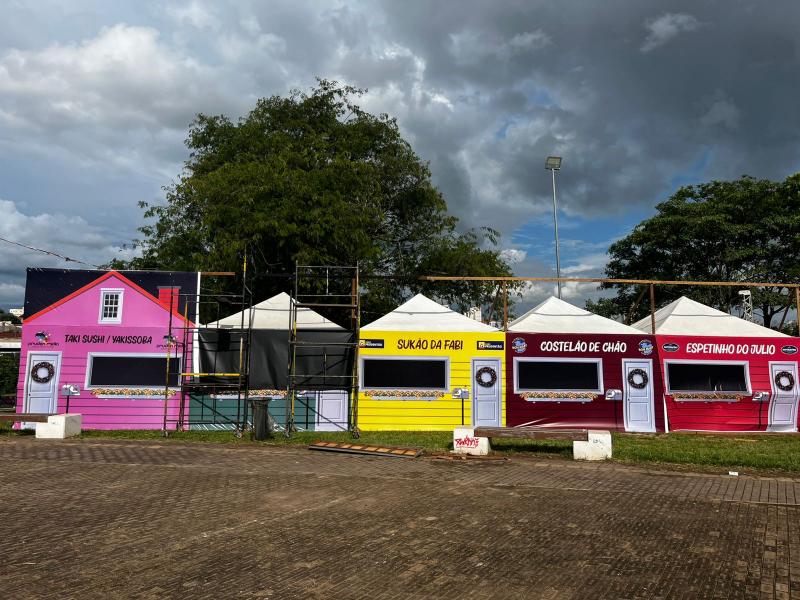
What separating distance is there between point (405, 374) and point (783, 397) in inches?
441

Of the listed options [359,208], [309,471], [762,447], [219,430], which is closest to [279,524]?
[309,471]

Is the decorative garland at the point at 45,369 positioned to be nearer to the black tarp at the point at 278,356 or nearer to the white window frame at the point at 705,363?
the black tarp at the point at 278,356

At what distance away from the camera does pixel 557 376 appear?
17484 mm

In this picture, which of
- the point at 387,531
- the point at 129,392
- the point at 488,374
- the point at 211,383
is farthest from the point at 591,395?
the point at 129,392

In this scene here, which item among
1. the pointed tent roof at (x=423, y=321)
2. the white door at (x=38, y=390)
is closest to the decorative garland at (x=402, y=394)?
the pointed tent roof at (x=423, y=321)

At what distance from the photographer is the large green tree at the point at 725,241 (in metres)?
29.8

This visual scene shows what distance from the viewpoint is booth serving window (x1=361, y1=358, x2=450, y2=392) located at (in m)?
17.0

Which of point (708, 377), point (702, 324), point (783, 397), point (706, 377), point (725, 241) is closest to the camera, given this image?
point (783, 397)

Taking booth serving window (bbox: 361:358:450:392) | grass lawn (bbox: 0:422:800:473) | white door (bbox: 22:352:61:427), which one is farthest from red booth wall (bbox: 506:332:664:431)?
white door (bbox: 22:352:61:427)

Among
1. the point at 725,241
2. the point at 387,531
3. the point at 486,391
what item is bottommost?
the point at 387,531

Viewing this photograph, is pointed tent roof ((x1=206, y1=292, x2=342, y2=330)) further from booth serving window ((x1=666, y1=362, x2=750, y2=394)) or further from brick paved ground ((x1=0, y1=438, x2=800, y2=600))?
booth serving window ((x1=666, y1=362, x2=750, y2=394))

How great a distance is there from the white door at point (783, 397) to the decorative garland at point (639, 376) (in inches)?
152

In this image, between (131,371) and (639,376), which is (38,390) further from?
(639,376)

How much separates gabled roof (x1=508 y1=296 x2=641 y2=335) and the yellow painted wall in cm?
199
